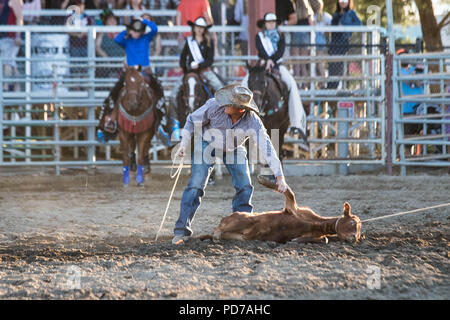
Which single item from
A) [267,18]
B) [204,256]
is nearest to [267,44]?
[267,18]

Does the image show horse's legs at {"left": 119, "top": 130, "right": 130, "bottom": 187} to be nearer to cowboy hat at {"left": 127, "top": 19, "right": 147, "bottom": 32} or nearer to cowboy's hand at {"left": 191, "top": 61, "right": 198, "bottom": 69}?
cowboy's hand at {"left": 191, "top": 61, "right": 198, "bottom": 69}

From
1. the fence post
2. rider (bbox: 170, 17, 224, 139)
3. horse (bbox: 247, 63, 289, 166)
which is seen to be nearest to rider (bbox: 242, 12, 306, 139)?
horse (bbox: 247, 63, 289, 166)

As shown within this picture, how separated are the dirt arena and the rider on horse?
2051 mm

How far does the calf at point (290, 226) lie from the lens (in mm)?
6547

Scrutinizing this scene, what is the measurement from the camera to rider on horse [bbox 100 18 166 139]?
12258 millimetres

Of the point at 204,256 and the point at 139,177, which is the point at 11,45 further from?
the point at 204,256

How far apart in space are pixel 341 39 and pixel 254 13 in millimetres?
1629

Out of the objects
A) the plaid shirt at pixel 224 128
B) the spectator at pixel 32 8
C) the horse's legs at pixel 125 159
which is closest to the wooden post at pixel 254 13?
the horse's legs at pixel 125 159

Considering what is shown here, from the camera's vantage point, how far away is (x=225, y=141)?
675 cm

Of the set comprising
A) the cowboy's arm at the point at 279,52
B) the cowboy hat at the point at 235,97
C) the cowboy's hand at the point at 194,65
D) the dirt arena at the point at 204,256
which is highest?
the cowboy's arm at the point at 279,52

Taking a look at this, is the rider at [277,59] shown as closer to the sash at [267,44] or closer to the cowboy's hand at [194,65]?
the sash at [267,44]

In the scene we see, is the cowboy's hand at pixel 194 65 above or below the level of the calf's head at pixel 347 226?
above

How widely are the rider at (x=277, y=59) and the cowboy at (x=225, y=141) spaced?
→ 5.72 meters
